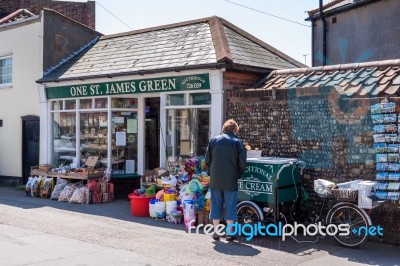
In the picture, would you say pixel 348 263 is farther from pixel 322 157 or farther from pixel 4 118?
pixel 4 118

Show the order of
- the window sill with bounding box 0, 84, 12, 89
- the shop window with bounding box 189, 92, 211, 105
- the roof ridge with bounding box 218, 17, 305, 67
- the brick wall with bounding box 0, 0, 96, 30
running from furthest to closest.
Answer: the brick wall with bounding box 0, 0, 96, 30 → the window sill with bounding box 0, 84, 12, 89 → the roof ridge with bounding box 218, 17, 305, 67 → the shop window with bounding box 189, 92, 211, 105

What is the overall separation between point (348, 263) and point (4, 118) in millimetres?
12729

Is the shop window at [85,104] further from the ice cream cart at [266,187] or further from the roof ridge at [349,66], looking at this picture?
the ice cream cart at [266,187]

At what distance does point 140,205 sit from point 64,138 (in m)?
4.78

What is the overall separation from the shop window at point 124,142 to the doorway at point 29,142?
3.34 m

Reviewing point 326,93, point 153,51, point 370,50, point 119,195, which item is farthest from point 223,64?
point 370,50

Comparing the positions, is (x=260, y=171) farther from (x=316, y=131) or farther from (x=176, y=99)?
(x=176, y=99)

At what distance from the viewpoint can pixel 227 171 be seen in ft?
24.8

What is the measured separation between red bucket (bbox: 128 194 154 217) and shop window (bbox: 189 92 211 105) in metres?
2.26

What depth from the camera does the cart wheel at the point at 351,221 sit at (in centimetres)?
695

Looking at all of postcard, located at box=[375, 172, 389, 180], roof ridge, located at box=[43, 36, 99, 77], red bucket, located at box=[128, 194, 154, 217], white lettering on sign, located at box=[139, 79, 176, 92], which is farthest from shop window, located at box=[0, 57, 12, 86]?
postcard, located at box=[375, 172, 389, 180]

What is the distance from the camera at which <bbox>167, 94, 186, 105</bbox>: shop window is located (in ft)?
34.4

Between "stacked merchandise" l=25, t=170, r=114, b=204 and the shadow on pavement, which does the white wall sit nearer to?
"stacked merchandise" l=25, t=170, r=114, b=204

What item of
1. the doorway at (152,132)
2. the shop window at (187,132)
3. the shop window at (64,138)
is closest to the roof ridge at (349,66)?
the shop window at (187,132)
